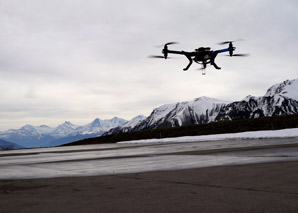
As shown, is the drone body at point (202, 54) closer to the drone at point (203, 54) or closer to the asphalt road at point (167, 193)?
the drone at point (203, 54)

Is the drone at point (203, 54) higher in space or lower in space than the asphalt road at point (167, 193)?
higher

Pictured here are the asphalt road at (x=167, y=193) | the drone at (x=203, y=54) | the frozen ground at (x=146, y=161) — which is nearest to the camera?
the asphalt road at (x=167, y=193)

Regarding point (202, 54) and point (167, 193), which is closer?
point (167, 193)

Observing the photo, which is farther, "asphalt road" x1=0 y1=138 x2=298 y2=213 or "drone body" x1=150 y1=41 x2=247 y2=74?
"drone body" x1=150 y1=41 x2=247 y2=74

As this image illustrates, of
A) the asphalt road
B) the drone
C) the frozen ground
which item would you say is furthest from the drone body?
the asphalt road

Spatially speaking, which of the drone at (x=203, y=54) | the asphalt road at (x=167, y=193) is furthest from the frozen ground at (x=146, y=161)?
the drone at (x=203, y=54)

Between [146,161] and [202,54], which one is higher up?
[202,54]

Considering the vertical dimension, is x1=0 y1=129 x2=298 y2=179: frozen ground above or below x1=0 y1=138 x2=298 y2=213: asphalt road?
below

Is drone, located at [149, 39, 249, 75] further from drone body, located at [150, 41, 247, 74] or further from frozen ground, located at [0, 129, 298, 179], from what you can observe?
frozen ground, located at [0, 129, 298, 179]

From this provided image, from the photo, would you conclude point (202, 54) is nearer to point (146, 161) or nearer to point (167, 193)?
point (146, 161)

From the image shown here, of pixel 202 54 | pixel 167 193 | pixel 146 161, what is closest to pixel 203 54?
pixel 202 54

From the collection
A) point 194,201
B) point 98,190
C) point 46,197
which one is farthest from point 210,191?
point 46,197

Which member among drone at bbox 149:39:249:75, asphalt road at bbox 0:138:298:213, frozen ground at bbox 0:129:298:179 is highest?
drone at bbox 149:39:249:75
